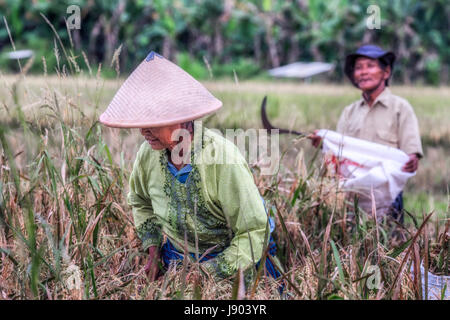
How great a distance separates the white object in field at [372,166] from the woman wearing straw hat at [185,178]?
3.40 feet

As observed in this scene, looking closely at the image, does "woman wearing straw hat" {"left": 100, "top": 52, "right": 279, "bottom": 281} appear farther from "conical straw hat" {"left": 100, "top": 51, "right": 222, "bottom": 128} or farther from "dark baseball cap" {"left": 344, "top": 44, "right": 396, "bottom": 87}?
"dark baseball cap" {"left": 344, "top": 44, "right": 396, "bottom": 87}

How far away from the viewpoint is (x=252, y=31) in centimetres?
1355

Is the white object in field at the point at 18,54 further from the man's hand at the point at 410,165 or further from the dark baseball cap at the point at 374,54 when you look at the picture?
the man's hand at the point at 410,165

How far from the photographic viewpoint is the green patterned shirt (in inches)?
62.0

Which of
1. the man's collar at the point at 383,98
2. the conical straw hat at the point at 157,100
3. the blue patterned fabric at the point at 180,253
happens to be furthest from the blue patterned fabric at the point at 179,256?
the man's collar at the point at 383,98

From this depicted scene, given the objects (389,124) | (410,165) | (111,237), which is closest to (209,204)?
(111,237)

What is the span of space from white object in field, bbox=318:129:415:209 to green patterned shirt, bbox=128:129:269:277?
113cm

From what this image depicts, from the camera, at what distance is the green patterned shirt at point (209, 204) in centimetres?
158

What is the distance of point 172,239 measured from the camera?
5.80 feet

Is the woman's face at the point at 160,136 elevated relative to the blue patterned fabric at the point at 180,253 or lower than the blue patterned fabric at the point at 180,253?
elevated

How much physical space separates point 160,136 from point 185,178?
178 millimetres

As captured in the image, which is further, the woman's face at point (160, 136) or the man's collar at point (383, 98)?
the man's collar at point (383, 98)

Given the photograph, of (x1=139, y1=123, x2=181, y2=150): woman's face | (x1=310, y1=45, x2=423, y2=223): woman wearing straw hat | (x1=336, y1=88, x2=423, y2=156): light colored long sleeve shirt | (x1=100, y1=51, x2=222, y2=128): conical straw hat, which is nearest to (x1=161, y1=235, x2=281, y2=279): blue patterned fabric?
(x1=139, y1=123, x2=181, y2=150): woman's face

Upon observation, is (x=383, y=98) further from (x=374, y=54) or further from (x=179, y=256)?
(x=179, y=256)
